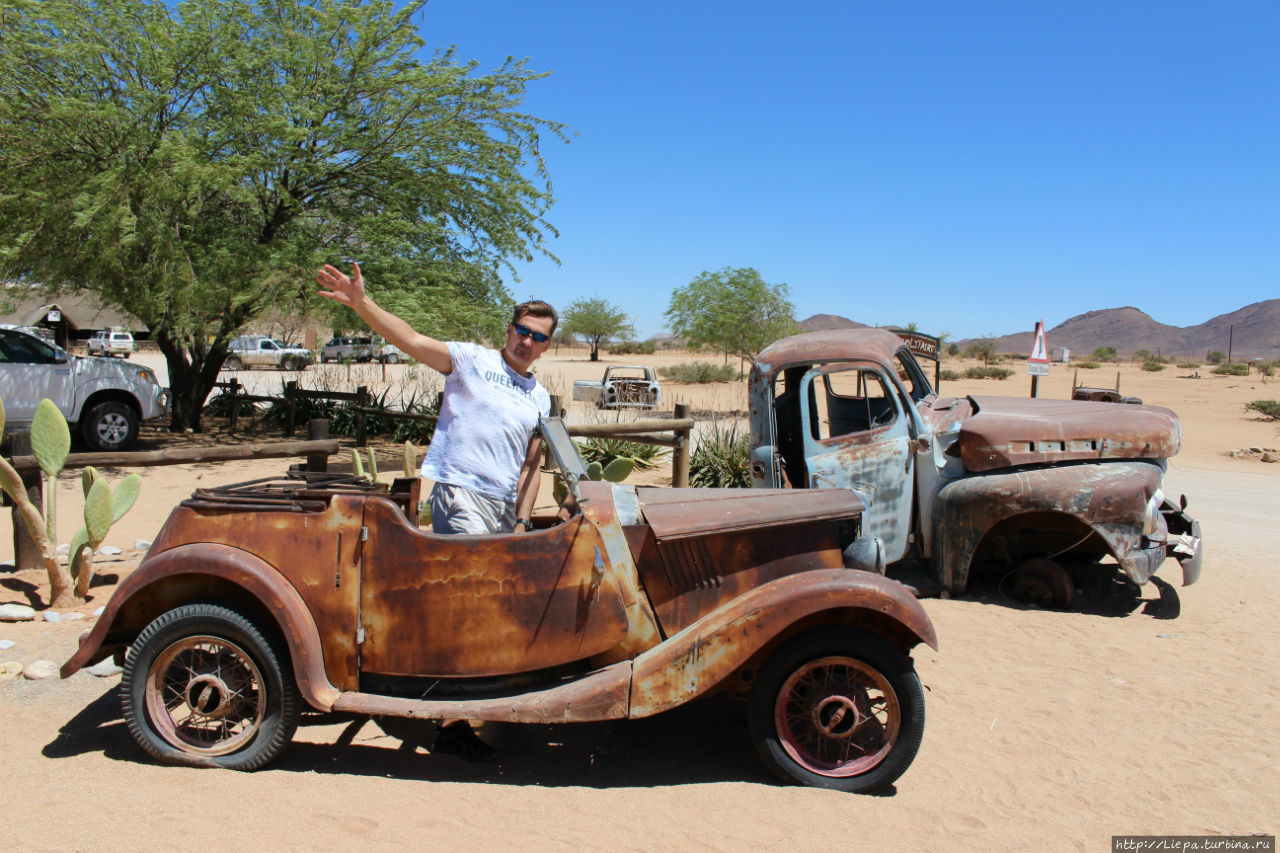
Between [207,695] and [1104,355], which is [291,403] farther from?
[1104,355]

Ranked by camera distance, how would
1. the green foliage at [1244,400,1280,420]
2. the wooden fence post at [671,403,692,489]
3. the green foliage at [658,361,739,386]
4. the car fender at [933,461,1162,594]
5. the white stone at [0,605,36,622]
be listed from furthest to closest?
the green foliage at [658,361,739,386], the green foliage at [1244,400,1280,420], the wooden fence post at [671,403,692,489], the car fender at [933,461,1162,594], the white stone at [0,605,36,622]

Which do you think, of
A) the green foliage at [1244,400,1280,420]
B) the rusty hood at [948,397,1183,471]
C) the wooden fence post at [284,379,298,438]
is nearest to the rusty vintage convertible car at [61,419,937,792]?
the rusty hood at [948,397,1183,471]

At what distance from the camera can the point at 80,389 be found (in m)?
11.8

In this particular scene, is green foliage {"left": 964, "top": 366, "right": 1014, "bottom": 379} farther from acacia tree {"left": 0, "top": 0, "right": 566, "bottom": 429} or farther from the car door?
the car door

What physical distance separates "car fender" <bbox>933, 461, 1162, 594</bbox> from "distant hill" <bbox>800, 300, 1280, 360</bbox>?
8599cm

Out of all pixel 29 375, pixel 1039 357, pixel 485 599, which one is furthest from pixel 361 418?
pixel 485 599

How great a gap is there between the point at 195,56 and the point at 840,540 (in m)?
10.9

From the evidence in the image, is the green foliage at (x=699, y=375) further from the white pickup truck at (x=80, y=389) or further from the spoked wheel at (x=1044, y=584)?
the spoked wheel at (x=1044, y=584)

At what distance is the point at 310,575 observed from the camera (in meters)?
3.38

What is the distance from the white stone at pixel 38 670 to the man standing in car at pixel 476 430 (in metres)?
2.55

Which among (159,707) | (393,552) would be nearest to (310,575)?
(393,552)

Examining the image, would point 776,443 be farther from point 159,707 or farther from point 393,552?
point 159,707

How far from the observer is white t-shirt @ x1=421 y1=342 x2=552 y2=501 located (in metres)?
3.52

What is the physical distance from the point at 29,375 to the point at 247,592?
10438mm
